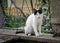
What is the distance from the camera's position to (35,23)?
8.86ft

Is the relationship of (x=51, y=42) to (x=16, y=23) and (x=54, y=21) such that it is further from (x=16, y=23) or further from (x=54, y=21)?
(x=16, y=23)

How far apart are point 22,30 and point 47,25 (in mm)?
480

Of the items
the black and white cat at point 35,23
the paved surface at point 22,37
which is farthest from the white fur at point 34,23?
the paved surface at point 22,37

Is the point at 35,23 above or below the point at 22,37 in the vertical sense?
above

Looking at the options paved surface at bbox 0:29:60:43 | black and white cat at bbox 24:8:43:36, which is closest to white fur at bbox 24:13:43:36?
black and white cat at bbox 24:8:43:36

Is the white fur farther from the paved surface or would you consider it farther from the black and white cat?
the paved surface

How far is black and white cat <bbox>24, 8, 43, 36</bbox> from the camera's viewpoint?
258 centimetres

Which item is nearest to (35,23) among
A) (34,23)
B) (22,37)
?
(34,23)

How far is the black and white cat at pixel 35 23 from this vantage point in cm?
258

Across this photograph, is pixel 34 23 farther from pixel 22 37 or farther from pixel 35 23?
pixel 22 37

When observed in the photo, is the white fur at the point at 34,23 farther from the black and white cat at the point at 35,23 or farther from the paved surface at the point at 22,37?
the paved surface at the point at 22,37

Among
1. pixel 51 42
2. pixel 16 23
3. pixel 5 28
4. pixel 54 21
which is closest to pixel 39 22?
pixel 54 21

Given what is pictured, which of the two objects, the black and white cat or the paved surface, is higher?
the black and white cat

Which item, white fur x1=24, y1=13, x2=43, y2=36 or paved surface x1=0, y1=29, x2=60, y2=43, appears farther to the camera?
white fur x1=24, y1=13, x2=43, y2=36
